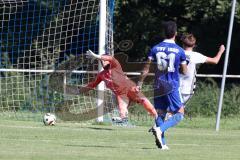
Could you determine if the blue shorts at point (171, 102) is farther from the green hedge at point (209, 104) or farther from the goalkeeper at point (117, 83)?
the green hedge at point (209, 104)

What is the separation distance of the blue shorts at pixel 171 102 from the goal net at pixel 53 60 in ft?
21.5

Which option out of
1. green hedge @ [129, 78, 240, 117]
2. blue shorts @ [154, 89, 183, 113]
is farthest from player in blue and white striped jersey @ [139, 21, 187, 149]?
green hedge @ [129, 78, 240, 117]

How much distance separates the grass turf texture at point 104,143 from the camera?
417 inches

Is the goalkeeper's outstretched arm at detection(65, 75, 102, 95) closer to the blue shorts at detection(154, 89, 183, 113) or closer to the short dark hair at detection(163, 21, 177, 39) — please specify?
the blue shorts at detection(154, 89, 183, 113)

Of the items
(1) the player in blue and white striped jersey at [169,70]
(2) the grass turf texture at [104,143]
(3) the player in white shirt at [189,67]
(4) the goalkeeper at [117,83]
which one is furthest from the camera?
(4) the goalkeeper at [117,83]

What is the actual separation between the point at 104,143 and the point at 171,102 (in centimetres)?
161

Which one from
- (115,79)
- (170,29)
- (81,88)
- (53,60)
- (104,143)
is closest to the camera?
(170,29)

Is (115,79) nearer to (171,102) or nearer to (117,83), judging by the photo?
(117,83)

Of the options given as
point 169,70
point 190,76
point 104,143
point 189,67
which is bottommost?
point 104,143

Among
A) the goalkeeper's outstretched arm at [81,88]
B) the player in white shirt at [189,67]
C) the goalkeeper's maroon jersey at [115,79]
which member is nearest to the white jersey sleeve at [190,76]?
the player in white shirt at [189,67]

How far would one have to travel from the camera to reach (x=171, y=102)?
1190cm

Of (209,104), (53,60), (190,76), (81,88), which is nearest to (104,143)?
(190,76)

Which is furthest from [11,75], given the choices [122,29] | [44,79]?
[122,29]

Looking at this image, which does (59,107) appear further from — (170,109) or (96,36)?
(170,109)
